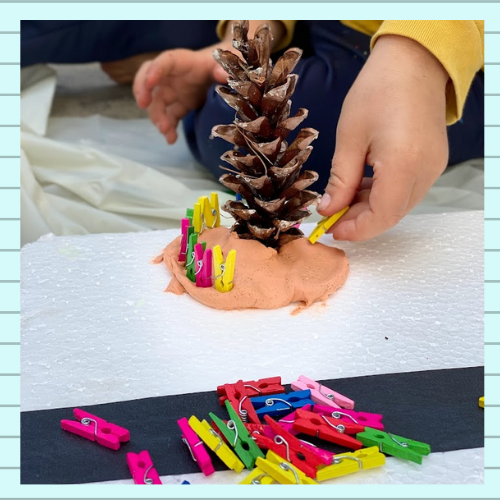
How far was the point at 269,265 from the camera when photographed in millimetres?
764

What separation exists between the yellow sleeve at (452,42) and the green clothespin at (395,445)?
46cm

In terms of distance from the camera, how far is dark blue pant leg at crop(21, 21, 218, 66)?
1567 millimetres

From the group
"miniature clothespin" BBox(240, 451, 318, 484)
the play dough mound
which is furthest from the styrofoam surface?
"miniature clothespin" BBox(240, 451, 318, 484)

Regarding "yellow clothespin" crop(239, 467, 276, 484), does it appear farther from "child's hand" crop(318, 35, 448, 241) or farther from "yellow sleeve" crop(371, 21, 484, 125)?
"yellow sleeve" crop(371, 21, 484, 125)

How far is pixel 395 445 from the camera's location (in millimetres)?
550

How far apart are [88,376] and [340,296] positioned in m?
0.28

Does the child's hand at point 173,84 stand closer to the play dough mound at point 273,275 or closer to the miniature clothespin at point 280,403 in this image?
the play dough mound at point 273,275

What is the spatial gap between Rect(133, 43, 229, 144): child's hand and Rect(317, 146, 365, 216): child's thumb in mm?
441

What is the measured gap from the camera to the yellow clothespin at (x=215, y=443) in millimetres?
540

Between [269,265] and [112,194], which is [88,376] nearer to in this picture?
[269,265]

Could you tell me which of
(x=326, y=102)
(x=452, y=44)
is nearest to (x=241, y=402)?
(x=452, y=44)

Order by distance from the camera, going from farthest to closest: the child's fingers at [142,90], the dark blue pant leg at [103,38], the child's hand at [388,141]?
1. the dark blue pant leg at [103,38]
2. the child's fingers at [142,90]
3. the child's hand at [388,141]

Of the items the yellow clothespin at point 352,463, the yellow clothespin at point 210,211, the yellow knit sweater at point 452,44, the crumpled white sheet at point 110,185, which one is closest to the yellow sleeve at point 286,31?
the crumpled white sheet at point 110,185

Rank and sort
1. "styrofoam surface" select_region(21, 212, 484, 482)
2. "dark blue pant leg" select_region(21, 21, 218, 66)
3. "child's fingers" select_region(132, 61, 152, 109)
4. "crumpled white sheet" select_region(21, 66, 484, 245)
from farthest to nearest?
"dark blue pant leg" select_region(21, 21, 218, 66) → "child's fingers" select_region(132, 61, 152, 109) → "crumpled white sheet" select_region(21, 66, 484, 245) → "styrofoam surface" select_region(21, 212, 484, 482)
